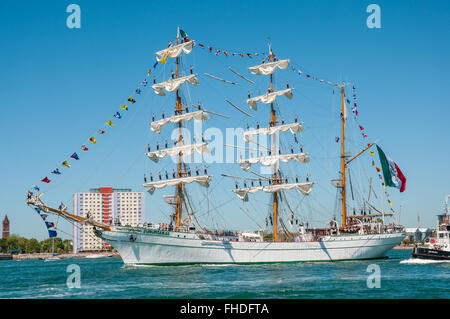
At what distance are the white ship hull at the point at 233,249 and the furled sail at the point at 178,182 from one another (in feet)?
24.0

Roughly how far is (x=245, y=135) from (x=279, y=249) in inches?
658

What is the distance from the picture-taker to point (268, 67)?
2781 inches

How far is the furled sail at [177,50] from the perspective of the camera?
6456cm

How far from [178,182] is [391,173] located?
2825cm

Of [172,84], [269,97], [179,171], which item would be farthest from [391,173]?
[172,84]

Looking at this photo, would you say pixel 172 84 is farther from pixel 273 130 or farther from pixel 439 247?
pixel 439 247

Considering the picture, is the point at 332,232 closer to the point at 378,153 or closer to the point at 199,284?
the point at 378,153

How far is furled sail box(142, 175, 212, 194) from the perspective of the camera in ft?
204

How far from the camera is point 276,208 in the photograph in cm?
6831

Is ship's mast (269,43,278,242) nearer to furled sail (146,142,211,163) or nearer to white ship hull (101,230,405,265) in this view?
white ship hull (101,230,405,265)

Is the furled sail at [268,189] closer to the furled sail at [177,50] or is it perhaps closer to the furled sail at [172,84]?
the furled sail at [172,84]

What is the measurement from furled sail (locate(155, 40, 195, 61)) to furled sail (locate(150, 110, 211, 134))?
804 centimetres

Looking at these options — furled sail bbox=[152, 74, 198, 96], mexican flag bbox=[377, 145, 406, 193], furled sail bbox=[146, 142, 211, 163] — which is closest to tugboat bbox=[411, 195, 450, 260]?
mexican flag bbox=[377, 145, 406, 193]
